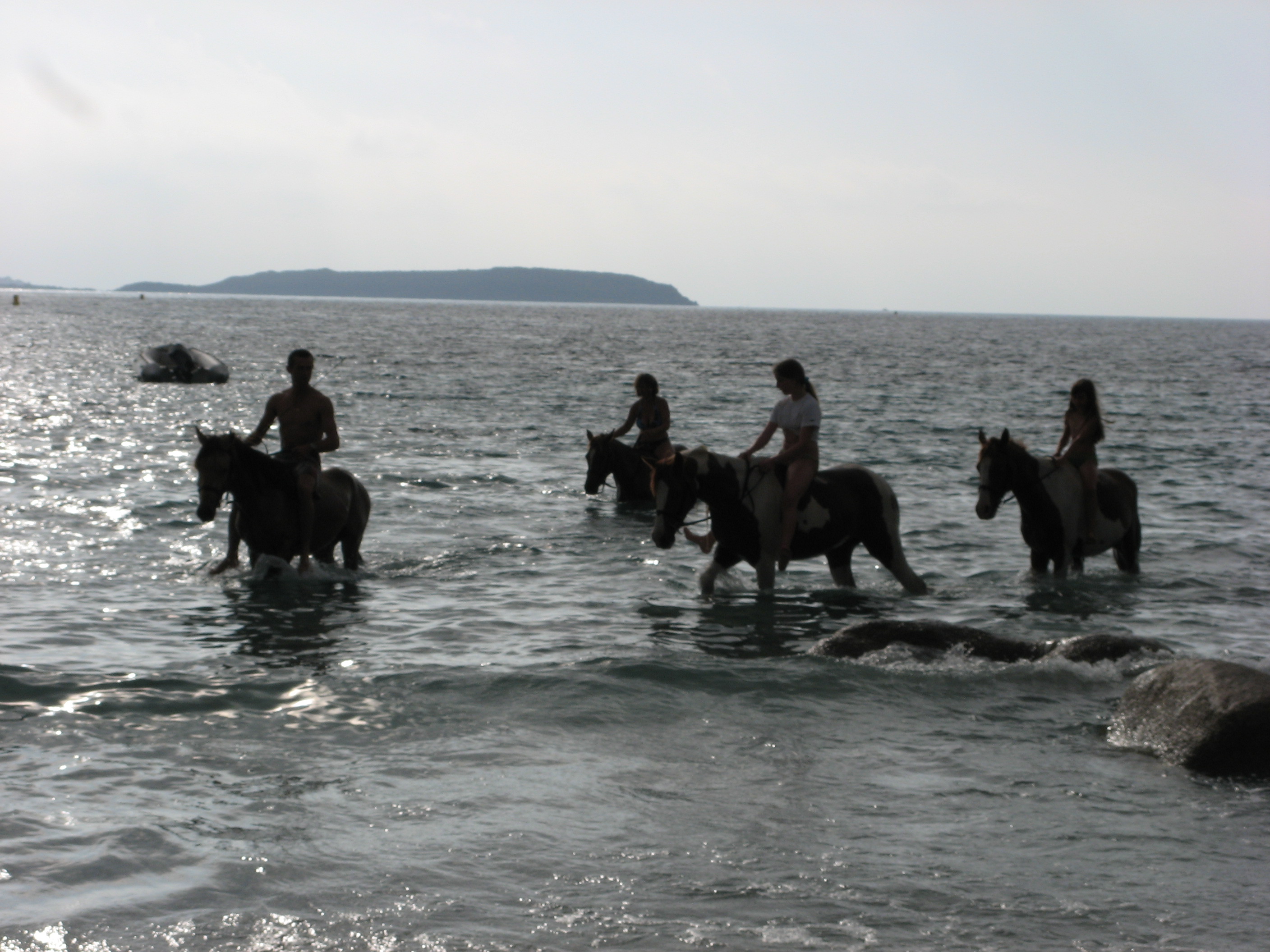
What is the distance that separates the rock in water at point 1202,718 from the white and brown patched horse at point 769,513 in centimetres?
418

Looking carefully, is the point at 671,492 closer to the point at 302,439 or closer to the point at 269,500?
the point at 302,439

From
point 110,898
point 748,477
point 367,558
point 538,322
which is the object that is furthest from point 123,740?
point 538,322

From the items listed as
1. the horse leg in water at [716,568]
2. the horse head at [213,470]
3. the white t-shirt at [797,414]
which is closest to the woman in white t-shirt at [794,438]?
the white t-shirt at [797,414]

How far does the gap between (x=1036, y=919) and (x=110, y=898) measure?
4061 millimetres

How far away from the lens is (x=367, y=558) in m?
14.9

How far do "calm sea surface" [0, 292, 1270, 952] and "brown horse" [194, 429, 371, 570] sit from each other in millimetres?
433

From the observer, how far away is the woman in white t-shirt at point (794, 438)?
1193 centimetres

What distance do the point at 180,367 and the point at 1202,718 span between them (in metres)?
45.7

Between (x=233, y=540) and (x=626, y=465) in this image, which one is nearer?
(x=233, y=540)

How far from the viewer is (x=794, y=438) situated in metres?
12.1

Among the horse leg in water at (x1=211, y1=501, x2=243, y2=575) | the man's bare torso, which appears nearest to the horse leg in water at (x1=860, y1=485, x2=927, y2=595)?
the man's bare torso

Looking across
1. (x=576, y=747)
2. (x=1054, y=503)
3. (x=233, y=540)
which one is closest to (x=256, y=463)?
(x=233, y=540)

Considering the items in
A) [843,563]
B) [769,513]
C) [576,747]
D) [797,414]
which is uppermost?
[797,414]

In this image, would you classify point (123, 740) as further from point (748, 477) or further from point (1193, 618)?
point (1193, 618)
